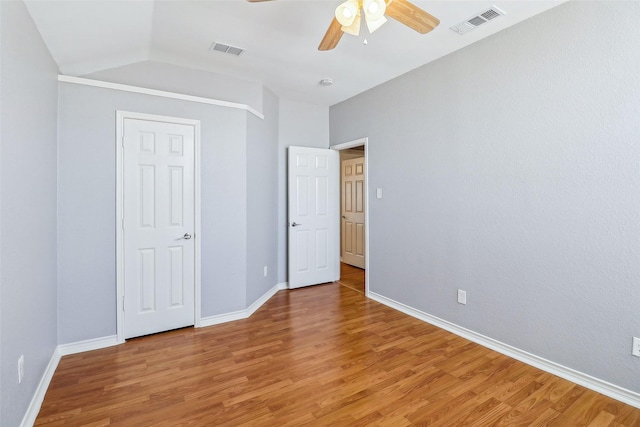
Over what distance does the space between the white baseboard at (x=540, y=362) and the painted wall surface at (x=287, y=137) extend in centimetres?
187

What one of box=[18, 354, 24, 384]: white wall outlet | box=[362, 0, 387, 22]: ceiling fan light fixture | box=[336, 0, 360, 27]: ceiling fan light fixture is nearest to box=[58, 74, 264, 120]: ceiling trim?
box=[336, 0, 360, 27]: ceiling fan light fixture

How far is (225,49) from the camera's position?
283 centimetres

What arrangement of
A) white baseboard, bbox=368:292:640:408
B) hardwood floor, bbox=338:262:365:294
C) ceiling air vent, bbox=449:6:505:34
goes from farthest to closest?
hardwood floor, bbox=338:262:365:294
ceiling air vent, bbox=449:6:505:34
white baseboard, bbox=368:292:640:408

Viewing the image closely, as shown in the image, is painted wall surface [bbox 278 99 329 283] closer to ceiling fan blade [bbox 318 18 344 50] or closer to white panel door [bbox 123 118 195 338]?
white panel door [bbox 123 118 195 338]

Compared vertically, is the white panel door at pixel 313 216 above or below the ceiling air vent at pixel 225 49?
below

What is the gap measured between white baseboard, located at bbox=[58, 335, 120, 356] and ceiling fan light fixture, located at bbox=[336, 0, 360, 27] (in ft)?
10.3

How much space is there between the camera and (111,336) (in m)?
2.74

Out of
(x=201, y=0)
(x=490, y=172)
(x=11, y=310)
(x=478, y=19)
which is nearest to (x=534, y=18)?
(x=478, y=19)

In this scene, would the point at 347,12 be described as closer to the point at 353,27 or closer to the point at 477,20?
the point at 353,27

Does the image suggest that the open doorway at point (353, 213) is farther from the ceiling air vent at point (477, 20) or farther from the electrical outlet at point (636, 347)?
the electrical outlet at point (636, 347)

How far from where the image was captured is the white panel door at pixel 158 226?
9.22ft

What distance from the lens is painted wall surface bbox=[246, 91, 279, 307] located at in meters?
3.52

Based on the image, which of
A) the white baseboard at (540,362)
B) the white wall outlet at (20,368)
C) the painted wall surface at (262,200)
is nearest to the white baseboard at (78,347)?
the painted wall surface at (262,200)

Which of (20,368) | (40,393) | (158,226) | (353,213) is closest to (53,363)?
(40,393)
